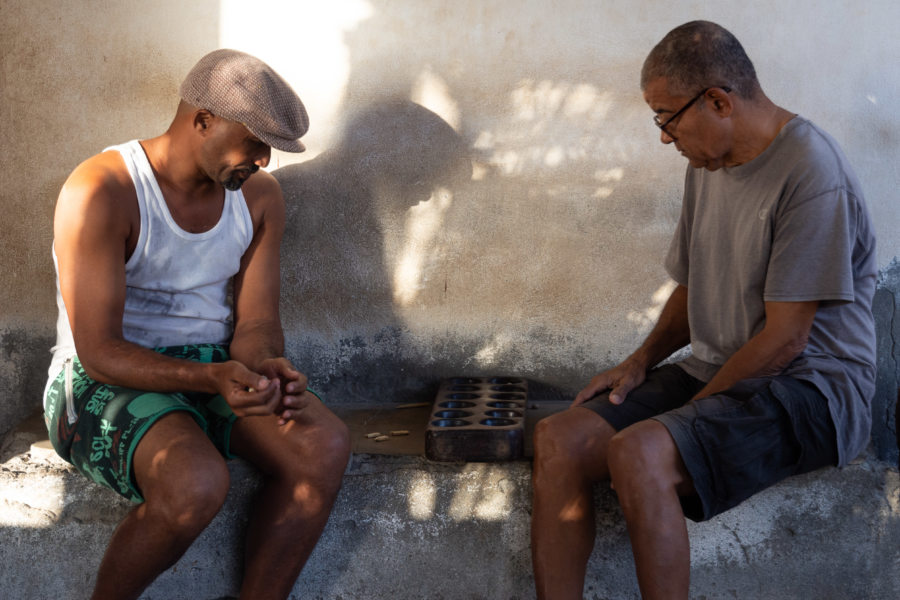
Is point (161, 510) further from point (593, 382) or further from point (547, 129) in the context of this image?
point (547, 129)

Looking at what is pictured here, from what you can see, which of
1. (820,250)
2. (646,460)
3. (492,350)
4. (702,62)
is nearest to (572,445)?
(646,460)

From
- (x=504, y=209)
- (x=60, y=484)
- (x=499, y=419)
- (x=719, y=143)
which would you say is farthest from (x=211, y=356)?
(x=719, y=143)

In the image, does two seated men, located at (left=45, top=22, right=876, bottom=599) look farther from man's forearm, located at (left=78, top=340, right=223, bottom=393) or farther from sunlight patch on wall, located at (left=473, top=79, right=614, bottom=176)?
sunlight patch on wall, located at (left=473, top=79, right=614, bottom=176)

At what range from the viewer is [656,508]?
2.32m

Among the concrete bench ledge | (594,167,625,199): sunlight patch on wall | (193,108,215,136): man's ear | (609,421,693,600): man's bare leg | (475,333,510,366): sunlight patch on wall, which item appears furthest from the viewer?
(475,333,510,366): sunlight patch on wall

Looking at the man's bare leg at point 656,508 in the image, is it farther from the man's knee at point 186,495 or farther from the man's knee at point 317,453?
the man's knee at point 186,495

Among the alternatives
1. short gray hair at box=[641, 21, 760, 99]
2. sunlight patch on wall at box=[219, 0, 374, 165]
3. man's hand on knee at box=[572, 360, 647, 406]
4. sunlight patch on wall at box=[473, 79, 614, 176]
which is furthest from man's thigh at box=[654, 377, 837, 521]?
sunlight patch on wall at box=[219, 0, 374, 165]

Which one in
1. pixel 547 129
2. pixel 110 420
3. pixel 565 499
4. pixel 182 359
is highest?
pixel 547 129

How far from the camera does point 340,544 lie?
288 centimetres

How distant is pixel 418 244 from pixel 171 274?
3.35 ft

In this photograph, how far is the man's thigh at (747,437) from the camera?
2352mm

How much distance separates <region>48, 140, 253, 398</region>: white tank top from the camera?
2.69 meters

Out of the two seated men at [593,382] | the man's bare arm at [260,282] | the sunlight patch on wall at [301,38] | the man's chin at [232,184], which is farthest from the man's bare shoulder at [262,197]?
the sunlight patch on wall at [301,38]

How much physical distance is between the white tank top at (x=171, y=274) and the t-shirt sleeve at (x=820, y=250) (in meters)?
1.65
